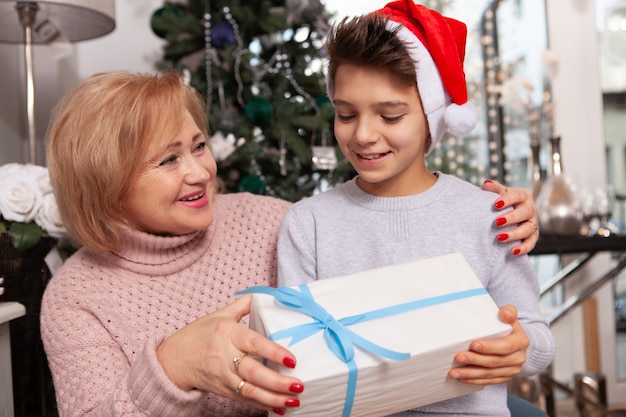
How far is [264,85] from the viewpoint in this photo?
2402 mm

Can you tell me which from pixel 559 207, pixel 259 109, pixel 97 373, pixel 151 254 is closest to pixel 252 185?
pixel 259 109

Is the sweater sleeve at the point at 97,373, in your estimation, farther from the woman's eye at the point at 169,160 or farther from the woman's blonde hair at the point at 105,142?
the woman's eye at the point at 169,160

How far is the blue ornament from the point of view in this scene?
237cm

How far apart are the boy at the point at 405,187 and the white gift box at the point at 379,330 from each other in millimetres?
204

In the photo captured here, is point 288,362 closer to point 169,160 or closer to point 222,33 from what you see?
point 169,160

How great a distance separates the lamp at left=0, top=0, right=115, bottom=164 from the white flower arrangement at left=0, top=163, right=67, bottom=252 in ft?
1.68

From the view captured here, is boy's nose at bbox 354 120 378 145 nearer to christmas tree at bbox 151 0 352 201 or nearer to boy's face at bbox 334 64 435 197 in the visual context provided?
boy's face at bbox 334 64 435 197

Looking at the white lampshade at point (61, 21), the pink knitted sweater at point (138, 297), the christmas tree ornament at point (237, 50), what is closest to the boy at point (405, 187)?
the pink knitted sweater at point (138, 297)

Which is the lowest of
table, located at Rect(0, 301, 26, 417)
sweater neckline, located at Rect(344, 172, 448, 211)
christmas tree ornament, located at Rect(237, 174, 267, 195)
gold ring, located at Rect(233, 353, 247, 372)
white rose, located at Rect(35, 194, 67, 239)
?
table, located at Rect(0, 301, 26, 417)

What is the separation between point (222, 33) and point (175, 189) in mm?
1187

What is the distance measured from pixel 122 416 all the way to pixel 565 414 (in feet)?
8.51

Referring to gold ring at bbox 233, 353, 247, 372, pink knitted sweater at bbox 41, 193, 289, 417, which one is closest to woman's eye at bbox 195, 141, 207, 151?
pink knitted sweater at bbox 41, 193, 289, 417

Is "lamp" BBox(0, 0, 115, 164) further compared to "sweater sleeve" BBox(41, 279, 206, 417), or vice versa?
"lamp" BBox(0, 0, 115, 164)

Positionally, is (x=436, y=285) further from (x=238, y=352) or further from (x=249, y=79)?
(x=249, y=79)
